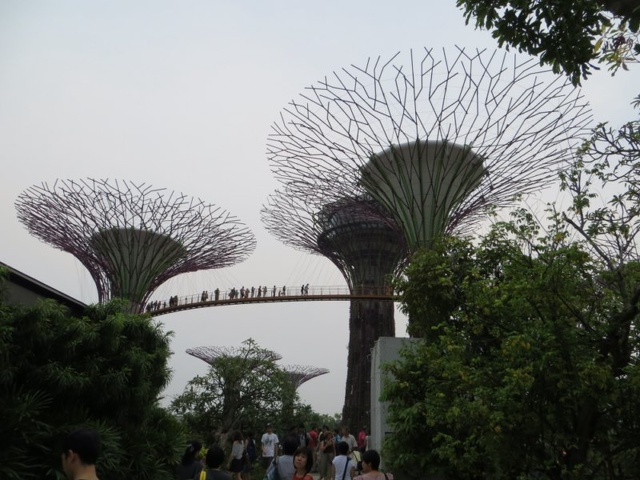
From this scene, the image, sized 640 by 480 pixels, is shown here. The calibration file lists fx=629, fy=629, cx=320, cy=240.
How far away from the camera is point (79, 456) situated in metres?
2.65

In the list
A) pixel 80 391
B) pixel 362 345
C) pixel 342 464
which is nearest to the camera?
pixel 342 464

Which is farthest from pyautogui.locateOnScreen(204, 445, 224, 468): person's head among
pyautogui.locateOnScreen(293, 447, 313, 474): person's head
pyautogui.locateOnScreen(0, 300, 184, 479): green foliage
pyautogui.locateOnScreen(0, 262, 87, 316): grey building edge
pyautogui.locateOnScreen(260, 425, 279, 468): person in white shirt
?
pyautogui.locateOnScreen(260, 425, 279, 468): person in white shirt

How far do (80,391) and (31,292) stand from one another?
12.1ft

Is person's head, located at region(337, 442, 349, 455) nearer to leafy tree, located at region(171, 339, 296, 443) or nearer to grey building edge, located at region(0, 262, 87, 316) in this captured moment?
grey building edge, located at region(0, 262, 87, 316)

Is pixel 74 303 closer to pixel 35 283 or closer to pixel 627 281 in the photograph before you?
pixel 35 283

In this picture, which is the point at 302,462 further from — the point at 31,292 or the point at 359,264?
the point at 359,264

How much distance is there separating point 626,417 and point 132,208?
19.8m

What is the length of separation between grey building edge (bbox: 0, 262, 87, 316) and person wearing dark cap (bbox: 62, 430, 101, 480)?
8956 millimetres

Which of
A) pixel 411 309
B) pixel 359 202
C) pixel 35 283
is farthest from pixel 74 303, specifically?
pixel 359 202

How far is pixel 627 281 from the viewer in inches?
258

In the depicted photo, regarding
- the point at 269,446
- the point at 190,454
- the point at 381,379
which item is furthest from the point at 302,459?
the point at 269,446

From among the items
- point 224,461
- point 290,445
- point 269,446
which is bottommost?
point 224,461

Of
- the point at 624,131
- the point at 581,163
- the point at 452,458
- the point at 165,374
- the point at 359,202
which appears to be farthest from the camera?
the point at 359,202

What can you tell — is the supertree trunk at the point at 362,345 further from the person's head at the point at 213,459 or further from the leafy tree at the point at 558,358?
the person's head at the point at 213,459
